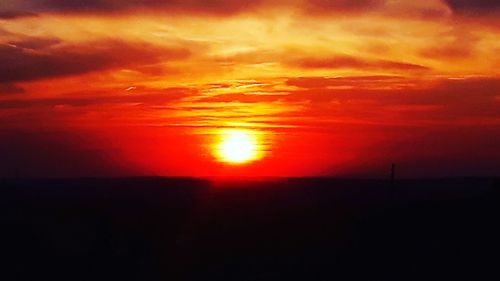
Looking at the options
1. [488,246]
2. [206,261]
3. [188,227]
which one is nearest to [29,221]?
[188,227]

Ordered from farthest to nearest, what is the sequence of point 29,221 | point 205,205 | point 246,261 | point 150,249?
point 205,205 → point 29,221 → point 150,249 → point 246,261

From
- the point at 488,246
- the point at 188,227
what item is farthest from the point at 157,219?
the point at 488,246

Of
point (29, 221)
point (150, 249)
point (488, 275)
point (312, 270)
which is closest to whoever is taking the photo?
point (488, 275)

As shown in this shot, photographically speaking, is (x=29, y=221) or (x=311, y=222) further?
(x=29, y=221)

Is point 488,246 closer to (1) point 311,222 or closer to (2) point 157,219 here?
(1) point 311,222

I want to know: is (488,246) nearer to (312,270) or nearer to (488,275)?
(488,275)

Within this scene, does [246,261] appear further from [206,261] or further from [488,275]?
[488,275]

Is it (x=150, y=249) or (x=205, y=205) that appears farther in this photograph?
(x=205, y=205)

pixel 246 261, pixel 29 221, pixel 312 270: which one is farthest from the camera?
pixel 29 221

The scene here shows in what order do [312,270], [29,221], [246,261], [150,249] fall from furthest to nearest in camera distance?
1. [29,221]
2. [150,249]
3. [246,261]
4. [312,270]
